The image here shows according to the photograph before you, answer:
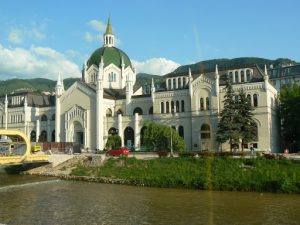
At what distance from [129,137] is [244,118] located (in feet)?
78.7

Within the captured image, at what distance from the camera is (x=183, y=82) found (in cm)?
7694

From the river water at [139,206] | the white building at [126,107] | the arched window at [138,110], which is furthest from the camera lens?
the arched window at [138,110]

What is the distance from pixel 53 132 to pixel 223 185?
173 ft

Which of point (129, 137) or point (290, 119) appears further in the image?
point (129, 137)

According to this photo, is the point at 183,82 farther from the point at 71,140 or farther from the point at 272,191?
the point at 272,191

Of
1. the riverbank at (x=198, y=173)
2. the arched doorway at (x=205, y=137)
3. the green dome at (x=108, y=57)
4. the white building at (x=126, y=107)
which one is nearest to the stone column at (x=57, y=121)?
the white building at (x=126, y=107)

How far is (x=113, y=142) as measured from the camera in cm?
6712

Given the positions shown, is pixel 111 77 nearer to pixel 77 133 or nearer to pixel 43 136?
pixel 77 133

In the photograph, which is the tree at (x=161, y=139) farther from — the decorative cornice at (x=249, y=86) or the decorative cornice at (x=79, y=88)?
the decorative cornice at (x=79, y=88)

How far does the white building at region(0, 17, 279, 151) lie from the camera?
61.5 meters

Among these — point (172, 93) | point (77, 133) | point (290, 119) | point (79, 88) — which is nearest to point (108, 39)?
point (79, 88)

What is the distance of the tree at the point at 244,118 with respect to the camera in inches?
2165

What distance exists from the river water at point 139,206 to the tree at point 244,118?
2122 cm

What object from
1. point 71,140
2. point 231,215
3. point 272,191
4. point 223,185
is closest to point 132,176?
point 223,185
